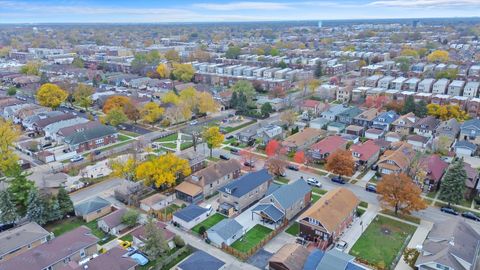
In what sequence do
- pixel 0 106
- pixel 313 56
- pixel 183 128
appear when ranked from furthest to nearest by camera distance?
pixel 313 56 → pixel 0 106 → pixel 183 128

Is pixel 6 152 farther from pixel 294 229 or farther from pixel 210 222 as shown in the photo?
pixel 294 229

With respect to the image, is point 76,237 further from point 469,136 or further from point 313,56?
point 313,56

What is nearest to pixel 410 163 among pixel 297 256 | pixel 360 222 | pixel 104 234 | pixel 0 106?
pixel 360 222

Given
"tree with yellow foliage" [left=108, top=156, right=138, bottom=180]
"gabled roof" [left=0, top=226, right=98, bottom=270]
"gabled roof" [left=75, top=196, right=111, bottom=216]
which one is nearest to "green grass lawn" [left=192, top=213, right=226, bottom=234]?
"gabled roof" [left=0, top=226, right=98, bottom=270]

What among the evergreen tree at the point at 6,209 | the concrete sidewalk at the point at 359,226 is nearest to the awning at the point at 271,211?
the concrete sidewalk at the point at 359,226

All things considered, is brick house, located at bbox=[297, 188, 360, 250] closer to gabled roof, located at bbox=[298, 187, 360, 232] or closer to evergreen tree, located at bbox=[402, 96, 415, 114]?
gabled roof, located at bbox=[298, 187, 360, 232]

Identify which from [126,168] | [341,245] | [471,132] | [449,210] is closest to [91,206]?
[126,168]

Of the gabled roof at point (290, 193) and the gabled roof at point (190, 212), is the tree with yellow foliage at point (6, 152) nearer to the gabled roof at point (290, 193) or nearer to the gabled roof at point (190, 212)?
the gabled roof at point (190, 212)

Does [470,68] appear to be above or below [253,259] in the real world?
above
